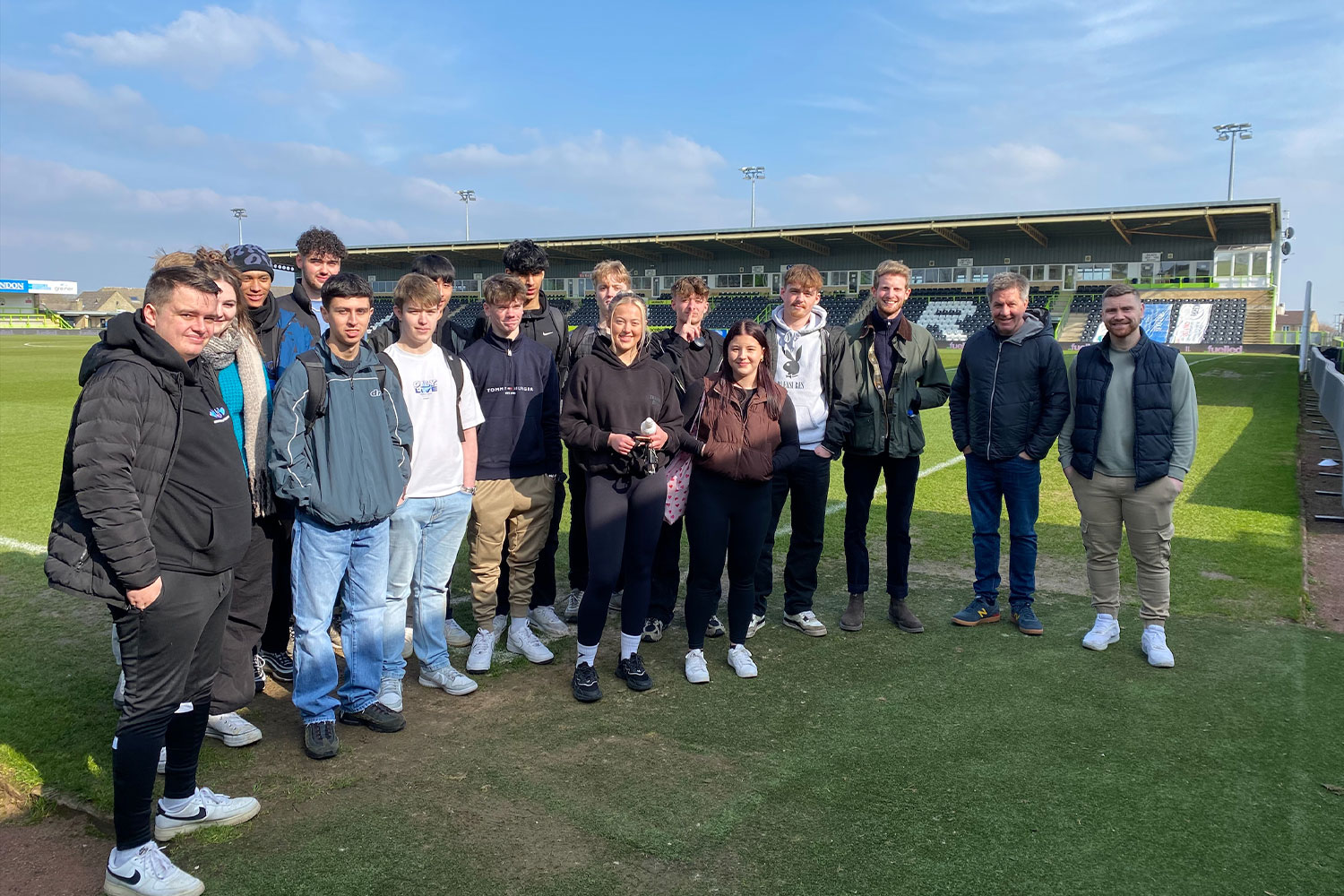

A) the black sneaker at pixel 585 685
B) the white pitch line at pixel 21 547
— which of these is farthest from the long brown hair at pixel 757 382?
the white pitch line at pixel 21 547

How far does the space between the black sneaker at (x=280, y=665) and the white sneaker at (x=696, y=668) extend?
1.88m

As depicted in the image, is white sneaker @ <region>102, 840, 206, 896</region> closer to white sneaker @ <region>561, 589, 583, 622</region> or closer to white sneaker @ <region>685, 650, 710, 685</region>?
white sneaker @ <region>685, 650, 710, 685</region>

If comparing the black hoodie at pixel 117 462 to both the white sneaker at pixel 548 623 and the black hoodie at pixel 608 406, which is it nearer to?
the black hoodie at pixel 608 406

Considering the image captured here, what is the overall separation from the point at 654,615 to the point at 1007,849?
2.43 meters

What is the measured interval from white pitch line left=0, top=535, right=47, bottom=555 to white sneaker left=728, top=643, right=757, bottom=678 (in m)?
5.18

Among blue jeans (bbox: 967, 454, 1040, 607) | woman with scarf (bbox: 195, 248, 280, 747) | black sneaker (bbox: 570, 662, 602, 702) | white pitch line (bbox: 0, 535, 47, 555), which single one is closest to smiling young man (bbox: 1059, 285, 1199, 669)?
blue jeans (bbox: 967, 454, 1040, 607)

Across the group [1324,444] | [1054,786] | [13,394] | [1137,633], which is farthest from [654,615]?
[13,394]

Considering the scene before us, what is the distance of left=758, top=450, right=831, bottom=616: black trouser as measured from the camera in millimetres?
4688

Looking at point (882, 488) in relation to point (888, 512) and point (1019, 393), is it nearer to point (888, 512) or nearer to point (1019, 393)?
point (888, 512)

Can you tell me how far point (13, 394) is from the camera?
17625mm

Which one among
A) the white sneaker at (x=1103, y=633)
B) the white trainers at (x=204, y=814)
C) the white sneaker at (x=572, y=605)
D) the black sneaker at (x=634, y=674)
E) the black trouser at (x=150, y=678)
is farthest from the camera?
the white sneaker at (x=572, y=605)

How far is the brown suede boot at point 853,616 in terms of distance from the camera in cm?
482

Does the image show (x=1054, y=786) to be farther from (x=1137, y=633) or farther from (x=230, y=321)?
(x=230, y=321)

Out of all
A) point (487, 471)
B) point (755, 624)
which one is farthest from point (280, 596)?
point (755, 624)
